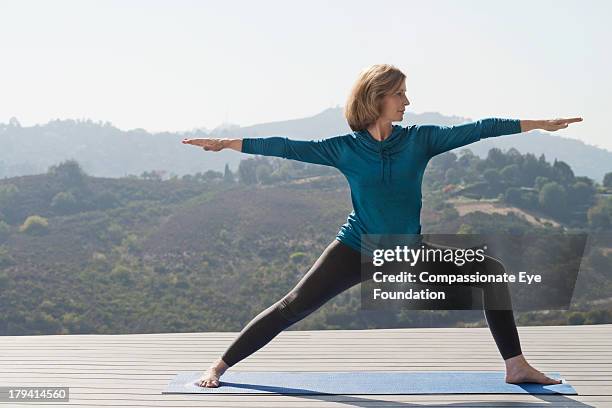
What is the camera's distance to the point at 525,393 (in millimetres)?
3400

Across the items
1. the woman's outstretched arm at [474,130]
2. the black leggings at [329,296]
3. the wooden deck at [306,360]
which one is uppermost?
the woman's outstretched arm at [474,130]

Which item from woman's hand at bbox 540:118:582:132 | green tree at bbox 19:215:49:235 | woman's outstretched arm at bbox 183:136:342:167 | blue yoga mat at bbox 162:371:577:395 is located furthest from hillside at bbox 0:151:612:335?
woman's hand at bbox 540:118:582:132

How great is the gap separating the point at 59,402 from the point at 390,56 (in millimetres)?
21626

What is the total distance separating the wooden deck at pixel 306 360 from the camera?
3.40 metres

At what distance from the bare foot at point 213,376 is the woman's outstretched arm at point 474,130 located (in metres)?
1.11

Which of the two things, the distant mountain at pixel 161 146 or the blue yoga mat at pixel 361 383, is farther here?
the distant mountain at pixel 161 146

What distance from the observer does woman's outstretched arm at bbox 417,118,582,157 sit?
3338 millimetres

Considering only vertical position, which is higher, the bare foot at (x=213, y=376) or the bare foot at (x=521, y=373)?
the bare foot at (x=521, y=373)

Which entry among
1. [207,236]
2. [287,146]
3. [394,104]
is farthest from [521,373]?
[207,236]

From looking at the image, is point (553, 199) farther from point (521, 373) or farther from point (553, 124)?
point (553, 124)

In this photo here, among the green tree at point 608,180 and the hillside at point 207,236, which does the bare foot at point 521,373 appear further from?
the green tree at point 608,180

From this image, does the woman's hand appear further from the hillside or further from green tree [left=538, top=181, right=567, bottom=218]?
green tree [left=538, top=181, right=567, bottom=218]

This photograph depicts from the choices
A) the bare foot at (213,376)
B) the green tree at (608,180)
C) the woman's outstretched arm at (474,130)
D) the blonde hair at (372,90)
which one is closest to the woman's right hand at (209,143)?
the blonde hair at (372,90)

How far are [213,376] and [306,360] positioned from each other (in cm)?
70
